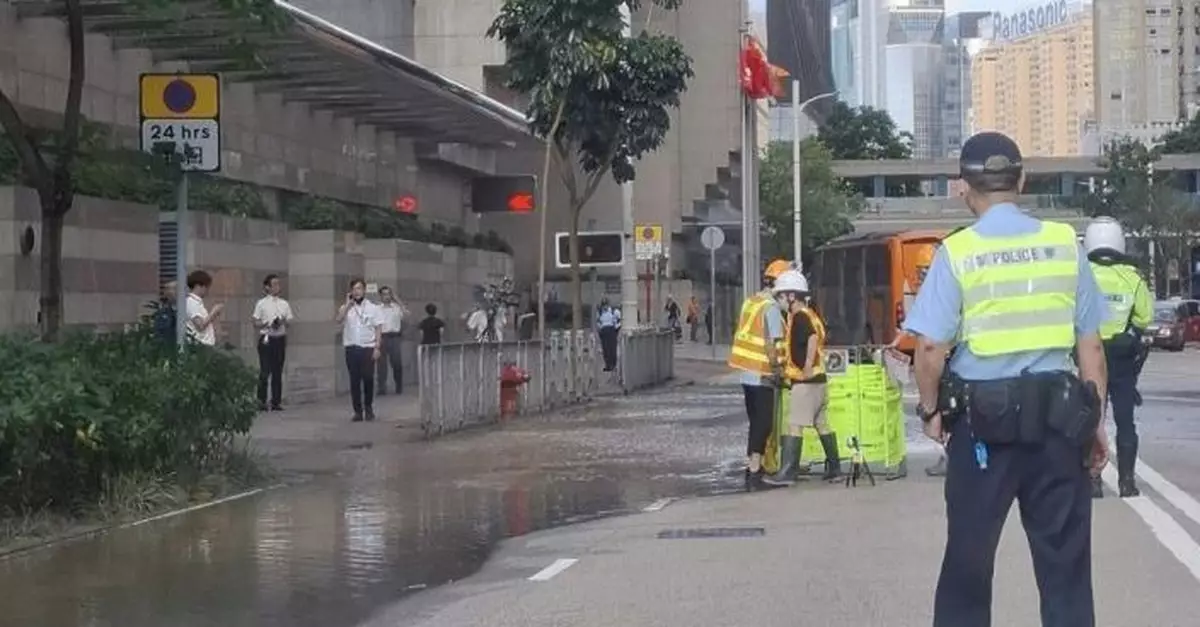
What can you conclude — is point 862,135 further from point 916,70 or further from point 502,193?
point 502,193

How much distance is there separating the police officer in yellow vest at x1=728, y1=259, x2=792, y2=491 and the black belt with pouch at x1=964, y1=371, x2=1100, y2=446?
7923 millimetres

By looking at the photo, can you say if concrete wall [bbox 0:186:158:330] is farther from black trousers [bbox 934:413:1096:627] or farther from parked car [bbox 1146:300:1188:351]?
parked car [bbox 1146:300:1188:351]

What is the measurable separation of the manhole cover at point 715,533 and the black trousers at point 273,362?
11162mm

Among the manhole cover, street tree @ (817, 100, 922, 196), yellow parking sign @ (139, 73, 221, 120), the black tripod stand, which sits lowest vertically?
the manhole cover

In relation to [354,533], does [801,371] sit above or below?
above

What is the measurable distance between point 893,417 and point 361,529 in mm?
4464

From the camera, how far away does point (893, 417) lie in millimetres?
14117

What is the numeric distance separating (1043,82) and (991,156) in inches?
6365

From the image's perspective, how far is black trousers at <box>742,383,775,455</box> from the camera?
1377cm

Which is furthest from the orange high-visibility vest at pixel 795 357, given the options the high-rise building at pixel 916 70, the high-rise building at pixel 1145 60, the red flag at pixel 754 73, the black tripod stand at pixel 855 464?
the high-rise building at pixel 1145 60

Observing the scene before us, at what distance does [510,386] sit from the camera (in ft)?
74.2

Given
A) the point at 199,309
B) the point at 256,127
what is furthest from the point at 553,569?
the point at 256,127

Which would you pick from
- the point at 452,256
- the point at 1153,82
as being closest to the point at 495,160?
the point at 452,256

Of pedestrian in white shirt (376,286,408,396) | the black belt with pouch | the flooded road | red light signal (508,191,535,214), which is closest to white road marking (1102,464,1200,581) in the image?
the flooded road
